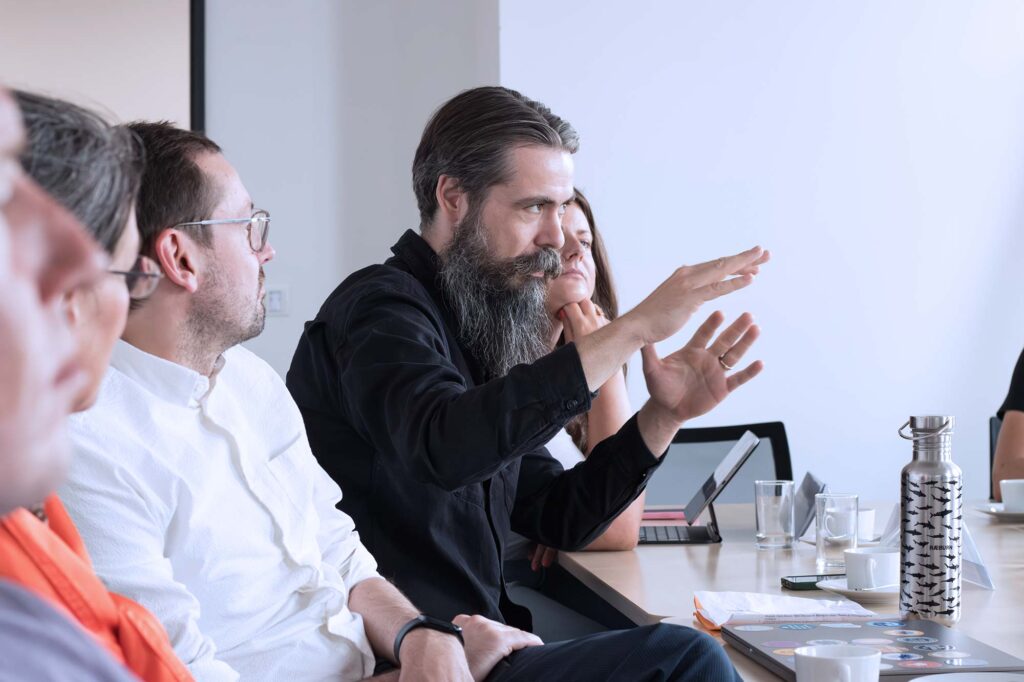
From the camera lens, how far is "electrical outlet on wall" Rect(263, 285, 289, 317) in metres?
3.65

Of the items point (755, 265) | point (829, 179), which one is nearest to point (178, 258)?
point (755, 265)

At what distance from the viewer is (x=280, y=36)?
3.68 metres

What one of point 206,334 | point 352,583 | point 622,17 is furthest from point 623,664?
point 622,17

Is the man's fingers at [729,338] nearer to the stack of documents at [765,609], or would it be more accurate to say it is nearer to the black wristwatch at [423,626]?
the stack of documents at [765,609]

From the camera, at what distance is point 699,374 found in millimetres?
1832

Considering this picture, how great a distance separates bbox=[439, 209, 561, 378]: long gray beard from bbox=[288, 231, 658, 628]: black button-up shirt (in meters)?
0.03

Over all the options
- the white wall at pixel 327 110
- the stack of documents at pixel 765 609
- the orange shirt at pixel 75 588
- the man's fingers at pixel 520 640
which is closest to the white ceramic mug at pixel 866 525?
the stack of documents at pixel 765 609

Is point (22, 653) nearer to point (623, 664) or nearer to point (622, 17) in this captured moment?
point (623, 664)

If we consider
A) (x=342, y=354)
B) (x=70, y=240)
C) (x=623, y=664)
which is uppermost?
(x=70, y=240)

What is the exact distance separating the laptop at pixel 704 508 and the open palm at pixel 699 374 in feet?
0.69

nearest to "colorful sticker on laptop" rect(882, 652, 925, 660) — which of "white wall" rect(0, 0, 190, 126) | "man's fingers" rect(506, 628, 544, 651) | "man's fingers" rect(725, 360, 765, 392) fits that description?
"man's fingers" rect(506, 628, 544, 651)

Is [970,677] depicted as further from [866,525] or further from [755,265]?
[866,525]

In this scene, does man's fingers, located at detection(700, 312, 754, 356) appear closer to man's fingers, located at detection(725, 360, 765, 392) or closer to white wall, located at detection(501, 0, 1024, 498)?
man's fingers, located at detection(725, 360, 765, 392)

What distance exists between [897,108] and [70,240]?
3.90 meters
